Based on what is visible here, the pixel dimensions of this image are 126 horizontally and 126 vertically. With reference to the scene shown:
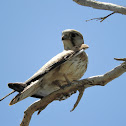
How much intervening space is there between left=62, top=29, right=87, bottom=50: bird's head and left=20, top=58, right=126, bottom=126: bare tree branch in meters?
1.60

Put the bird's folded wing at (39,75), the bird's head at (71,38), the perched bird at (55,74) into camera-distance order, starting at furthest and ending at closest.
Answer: the bird's head at (71,38) < the perched bird at (55,74) < the bird's folded wing at (39,75)

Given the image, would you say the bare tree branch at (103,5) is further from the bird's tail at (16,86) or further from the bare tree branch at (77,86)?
the bird's tail at (16,86)

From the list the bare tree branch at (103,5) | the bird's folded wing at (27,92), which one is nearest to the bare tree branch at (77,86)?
the bird's folded wing at (27,92)

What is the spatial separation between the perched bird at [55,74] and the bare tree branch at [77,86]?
0.24m

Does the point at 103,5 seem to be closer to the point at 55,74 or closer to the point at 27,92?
the point at 55,74

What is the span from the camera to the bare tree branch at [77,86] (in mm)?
4883

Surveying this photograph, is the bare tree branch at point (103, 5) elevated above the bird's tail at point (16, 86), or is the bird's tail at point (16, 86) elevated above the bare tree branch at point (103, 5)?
the bare tree branch at point (103, 5)

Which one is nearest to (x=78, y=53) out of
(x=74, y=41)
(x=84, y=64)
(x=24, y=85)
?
(x=84, y=64)

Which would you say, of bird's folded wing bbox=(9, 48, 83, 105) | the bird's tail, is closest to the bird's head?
bird's folded wing bbox=(9, 48, 83, 105)

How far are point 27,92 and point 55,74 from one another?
2.66 feet

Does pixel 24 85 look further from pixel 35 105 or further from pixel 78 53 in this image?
pixel 78 53

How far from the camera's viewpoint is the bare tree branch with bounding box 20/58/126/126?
16.0 ft

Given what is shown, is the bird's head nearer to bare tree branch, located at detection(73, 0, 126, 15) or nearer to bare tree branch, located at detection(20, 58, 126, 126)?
bare tree branch, located at detection(73, 0, 126, 15)

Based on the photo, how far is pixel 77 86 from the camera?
200 inches
